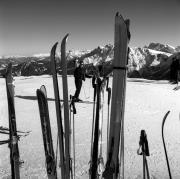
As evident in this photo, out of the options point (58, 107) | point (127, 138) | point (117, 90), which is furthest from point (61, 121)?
point (127, 138)

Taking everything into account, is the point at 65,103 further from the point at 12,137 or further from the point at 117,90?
the point at 12,137

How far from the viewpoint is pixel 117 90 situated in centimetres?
228

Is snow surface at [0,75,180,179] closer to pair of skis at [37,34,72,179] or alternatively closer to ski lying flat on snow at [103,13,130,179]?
pair of skis at [37,34,72,179]

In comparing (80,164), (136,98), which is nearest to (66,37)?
(80,164)

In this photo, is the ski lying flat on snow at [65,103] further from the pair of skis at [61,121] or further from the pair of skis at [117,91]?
the pair of skis at [117,91]

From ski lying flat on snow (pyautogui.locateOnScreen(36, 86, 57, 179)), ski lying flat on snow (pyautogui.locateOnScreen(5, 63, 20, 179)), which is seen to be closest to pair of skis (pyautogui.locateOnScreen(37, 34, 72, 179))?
ski lying flat on snow (pyautogui.locateOnScreen(36, 86, 57, 179))

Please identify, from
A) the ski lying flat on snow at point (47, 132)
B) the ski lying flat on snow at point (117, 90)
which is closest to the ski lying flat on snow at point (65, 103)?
the ski lying flat on snow at point (47, 132)

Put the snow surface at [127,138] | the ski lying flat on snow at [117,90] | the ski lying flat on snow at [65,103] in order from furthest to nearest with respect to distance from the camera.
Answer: the snow surface at [127,138] → the ski lying flat on snow at [65,103] → the ski lying flat on snow at [117,90]

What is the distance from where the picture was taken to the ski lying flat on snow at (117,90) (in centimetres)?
221

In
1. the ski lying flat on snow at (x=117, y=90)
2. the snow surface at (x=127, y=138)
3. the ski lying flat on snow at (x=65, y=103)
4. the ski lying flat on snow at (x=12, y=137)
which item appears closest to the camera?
the ski lying flat on snow at (x=117, y=90)

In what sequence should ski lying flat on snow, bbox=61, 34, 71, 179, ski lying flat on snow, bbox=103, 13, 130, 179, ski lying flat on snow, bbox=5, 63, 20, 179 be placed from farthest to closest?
ski lying flat on snow, bbox=5, 63, 20, 179
ski lying flat on snow, bbox=61, 34, 71, 179
ski lying flat on snow, bbox=103, 13, 130, 179

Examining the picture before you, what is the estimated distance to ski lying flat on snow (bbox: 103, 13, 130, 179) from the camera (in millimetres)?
2205

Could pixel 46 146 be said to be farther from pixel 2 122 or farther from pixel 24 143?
pixel 2 122

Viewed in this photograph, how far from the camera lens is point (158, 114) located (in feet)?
23.2
